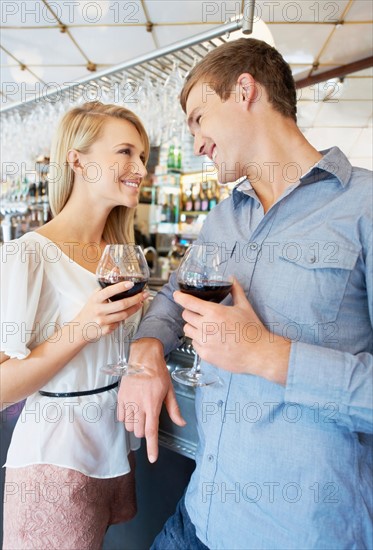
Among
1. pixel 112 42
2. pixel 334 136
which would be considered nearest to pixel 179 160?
pixel 112 42

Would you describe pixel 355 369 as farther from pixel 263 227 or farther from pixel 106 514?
pixel 106 514

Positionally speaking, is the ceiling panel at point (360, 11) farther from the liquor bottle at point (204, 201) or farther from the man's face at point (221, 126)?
the liquor bottle at point (204, 201)

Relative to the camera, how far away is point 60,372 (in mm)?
991

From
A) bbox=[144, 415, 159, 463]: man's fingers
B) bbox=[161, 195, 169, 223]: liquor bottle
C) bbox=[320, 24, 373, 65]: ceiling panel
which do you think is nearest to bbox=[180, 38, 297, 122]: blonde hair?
bbox=[144, 415, 159, 463]: man's fingers

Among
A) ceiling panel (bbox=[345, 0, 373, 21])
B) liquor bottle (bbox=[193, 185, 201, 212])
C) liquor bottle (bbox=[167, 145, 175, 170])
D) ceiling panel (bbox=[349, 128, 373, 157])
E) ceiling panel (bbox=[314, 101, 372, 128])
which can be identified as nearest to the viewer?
ceiling panel (bbox=[345, 0, 373, 21])

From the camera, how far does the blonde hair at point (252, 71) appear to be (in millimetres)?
976

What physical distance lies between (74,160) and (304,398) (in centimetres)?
94

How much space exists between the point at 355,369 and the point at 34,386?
0.71m

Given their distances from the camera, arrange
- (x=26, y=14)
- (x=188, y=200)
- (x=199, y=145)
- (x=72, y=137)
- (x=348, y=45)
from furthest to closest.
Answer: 1. (x=188, y=200)
2. (x=348, y=45)
3. (x=26, y=14)
4. (x=72, y=137)
5. (x=199, y=145)

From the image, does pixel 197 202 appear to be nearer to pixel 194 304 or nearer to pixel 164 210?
pixel 164 210

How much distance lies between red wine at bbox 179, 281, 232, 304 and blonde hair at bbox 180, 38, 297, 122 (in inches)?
19.6

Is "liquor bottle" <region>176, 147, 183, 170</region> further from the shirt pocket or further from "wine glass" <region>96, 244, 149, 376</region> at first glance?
the shirt pocket

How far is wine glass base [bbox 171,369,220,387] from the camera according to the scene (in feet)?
2.81

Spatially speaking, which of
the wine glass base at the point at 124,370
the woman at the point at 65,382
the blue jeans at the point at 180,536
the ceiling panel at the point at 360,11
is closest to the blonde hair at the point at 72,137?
the woman at the point at 65,382
